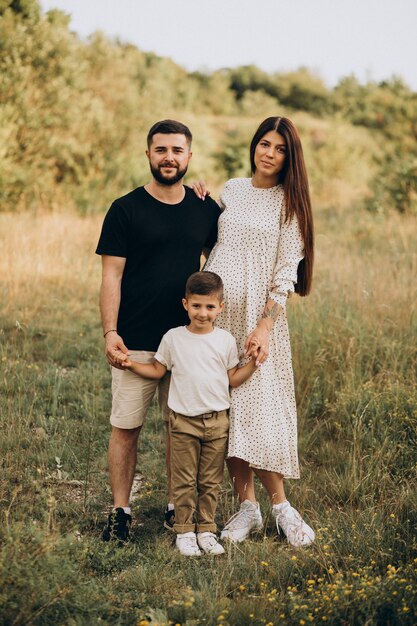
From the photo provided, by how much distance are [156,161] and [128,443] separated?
1.47 meters

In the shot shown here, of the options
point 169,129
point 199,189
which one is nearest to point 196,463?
point 199,189

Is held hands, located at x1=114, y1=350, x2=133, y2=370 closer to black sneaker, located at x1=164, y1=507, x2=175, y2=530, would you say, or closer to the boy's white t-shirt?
the boy's white t-shirt

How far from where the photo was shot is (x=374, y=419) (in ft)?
14.8

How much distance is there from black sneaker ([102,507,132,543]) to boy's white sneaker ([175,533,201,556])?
28cm

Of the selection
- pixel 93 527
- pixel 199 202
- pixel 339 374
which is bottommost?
pixel 93 527

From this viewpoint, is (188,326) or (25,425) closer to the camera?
(188,326)

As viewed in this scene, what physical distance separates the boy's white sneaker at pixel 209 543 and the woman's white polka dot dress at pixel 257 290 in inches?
16.3

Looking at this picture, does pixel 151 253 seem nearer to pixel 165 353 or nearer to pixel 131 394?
pixel 165 353

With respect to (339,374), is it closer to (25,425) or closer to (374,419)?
(374,419)

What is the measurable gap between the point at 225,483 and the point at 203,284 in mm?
1549

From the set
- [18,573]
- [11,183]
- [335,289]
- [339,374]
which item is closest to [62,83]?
[11,183]

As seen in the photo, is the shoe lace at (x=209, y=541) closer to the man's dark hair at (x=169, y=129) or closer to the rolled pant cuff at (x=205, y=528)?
the rolled pant cuff at (x=205, y=528)

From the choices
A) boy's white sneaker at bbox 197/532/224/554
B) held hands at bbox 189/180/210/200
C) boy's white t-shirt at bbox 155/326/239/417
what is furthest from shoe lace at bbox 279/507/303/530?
held hands at bbox 189/180/210/200

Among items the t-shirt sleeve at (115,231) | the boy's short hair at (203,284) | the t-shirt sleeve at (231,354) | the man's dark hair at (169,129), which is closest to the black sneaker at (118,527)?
the t-shirt sleeve at (231,354)
